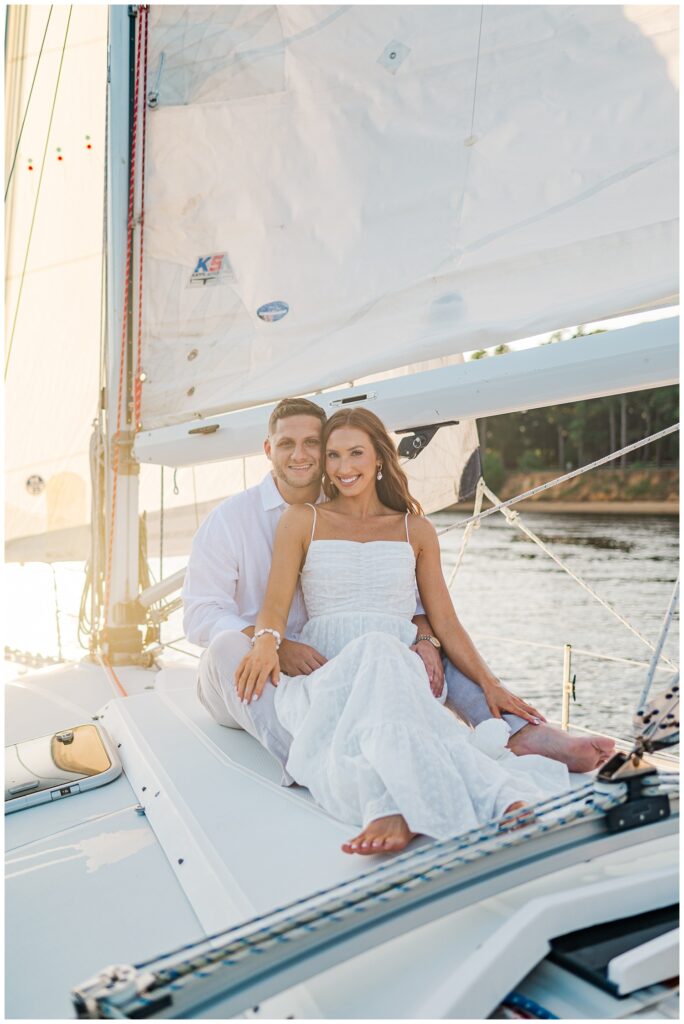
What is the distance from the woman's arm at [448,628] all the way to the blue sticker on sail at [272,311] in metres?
0.95

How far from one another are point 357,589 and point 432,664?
0.78 feet

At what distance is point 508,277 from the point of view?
216cm

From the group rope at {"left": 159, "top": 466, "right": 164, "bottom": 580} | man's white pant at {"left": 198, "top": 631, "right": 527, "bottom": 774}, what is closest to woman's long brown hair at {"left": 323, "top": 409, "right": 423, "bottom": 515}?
man's white pant at {"left": 198, "top": 631, "right": 527, "bottom": 774}

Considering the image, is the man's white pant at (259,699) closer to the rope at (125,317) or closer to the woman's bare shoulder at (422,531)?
the woman's bare shoulder at (422,531)

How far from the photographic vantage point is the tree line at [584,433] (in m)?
26.2

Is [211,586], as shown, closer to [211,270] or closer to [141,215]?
[211,270]

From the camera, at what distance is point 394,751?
1.31m

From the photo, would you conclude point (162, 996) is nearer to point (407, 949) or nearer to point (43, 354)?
point (407, 949)

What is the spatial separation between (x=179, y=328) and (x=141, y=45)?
0.96 metres

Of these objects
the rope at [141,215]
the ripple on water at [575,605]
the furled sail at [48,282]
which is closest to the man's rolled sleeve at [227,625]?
the rope at [141,215]

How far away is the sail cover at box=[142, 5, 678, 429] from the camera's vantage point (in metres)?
2.02

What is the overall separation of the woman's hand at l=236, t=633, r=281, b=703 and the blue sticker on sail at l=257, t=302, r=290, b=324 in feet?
3.99

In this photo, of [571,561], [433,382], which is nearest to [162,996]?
[433,382]

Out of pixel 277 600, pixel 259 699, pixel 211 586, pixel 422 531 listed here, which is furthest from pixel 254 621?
pixel 422 531
